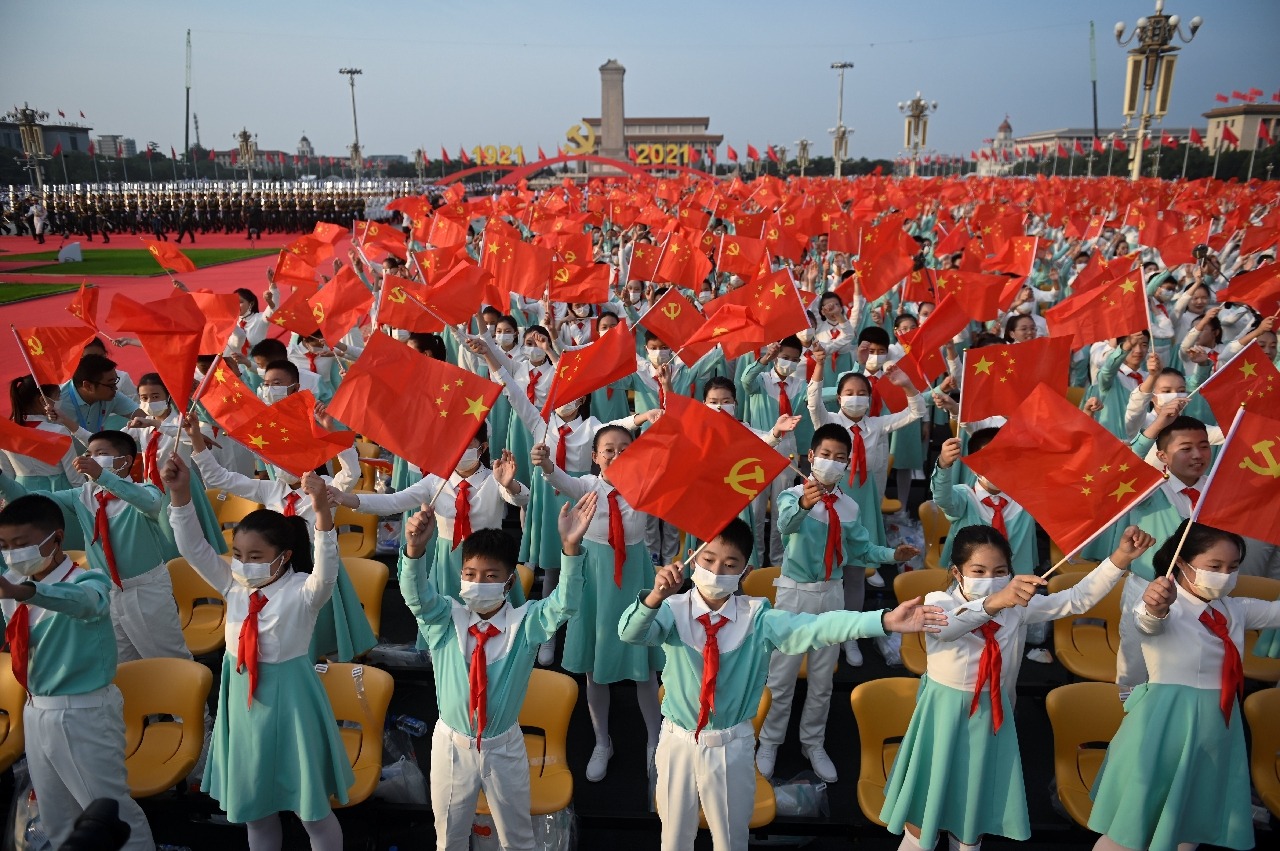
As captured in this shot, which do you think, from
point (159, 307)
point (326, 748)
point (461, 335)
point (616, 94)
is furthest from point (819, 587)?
point (616, 94)

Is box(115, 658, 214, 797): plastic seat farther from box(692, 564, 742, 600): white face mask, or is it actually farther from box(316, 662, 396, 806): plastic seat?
box(692, 564, 742, 600): white face mask

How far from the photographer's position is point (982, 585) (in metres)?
3.05

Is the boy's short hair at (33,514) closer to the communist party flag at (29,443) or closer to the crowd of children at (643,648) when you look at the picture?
the crowd of children at (643,648)

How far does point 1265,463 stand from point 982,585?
1.05 metres

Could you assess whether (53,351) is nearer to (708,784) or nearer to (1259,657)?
(708,784)

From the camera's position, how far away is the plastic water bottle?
4359 millimetres

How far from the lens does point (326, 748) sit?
3285 millimetres

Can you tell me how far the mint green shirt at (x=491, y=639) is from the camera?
10.0 feet

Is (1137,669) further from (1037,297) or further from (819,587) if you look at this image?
(1037,297)

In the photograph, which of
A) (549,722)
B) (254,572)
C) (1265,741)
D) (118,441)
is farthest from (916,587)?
(118,441)

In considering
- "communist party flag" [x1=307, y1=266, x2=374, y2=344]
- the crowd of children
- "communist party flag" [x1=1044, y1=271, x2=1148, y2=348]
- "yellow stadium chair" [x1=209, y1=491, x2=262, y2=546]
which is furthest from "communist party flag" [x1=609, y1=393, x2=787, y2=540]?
"communist party flag" [x1=307, y1=266, x2=374, y2=344]

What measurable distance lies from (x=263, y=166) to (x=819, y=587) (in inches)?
3152

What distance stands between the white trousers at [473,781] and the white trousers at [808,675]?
1453 mm

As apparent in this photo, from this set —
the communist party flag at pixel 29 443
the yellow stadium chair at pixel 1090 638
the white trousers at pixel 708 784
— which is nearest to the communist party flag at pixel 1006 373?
the yellow stadium chair at pixel 1090 638
